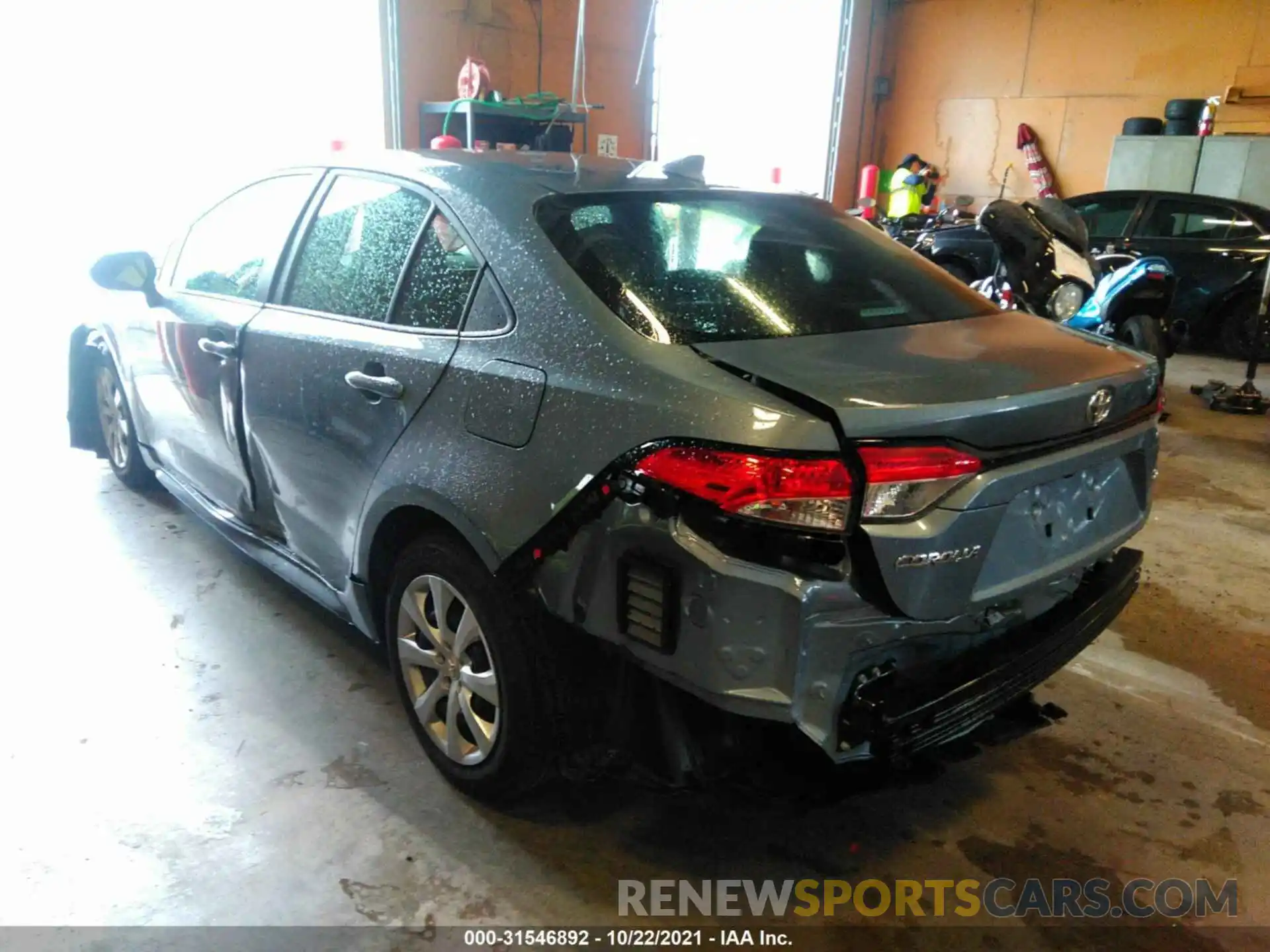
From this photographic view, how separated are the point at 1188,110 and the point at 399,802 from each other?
33.8ft

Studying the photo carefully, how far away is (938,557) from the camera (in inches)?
58.4

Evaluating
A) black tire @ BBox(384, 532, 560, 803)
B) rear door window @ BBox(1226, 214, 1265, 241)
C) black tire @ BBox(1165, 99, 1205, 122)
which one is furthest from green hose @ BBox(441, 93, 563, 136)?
black tire @ BBox(1165, 99, 1205, 122)

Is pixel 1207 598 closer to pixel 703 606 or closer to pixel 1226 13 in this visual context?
pixel 703 606

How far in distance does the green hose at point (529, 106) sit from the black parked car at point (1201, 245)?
11.6 ft

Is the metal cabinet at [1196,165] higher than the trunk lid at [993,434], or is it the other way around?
the metal cabinet at [1196,165]

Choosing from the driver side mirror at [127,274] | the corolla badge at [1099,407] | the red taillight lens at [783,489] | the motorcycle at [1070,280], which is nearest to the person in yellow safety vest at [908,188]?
the motorcycle at [1070,280]

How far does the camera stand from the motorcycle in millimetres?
5145

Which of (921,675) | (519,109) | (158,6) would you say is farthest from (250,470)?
(158,6)

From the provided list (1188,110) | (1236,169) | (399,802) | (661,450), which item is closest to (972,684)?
(661,450)

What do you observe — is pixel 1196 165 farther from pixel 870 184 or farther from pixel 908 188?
pixel 870 184

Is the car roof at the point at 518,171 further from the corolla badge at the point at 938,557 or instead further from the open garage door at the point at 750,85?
the open garage door at the point at 750,85

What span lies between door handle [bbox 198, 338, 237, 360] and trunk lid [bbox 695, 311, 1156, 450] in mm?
1543

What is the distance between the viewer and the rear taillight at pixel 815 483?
1.43 meters

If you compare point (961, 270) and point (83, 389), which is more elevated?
point (961, 270)
